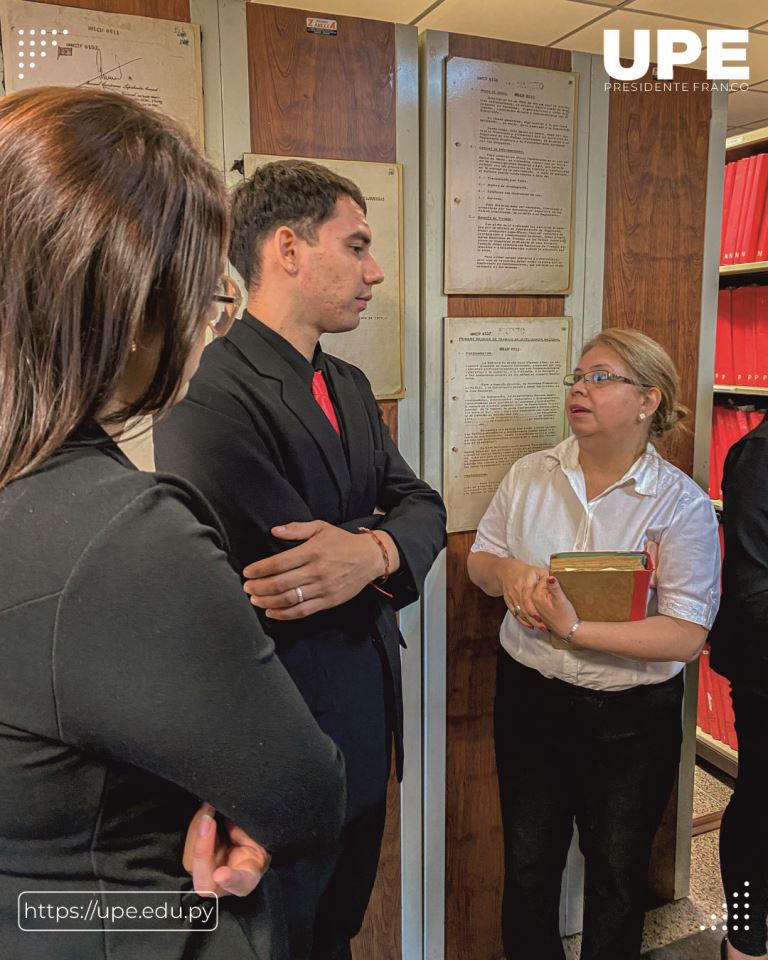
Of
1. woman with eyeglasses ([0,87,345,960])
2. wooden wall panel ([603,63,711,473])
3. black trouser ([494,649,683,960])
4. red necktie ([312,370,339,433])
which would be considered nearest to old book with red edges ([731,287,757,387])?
wooden wall panel ([603,63,711,473])

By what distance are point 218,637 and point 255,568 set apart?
0.55 m

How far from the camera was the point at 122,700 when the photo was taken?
55cm

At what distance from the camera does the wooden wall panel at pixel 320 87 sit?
1479 millimetres

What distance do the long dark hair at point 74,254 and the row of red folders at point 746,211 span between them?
2.33m

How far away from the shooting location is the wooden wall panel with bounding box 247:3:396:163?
4.85ft

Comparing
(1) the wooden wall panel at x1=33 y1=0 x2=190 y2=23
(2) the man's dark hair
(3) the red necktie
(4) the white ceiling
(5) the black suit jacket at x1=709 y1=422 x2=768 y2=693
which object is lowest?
(5) the black suit jacket at x1=709 y1=422 x2=768 y2=693

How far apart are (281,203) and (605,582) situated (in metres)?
0.95

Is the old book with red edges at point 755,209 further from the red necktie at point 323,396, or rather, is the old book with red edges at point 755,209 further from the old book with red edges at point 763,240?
the red necktie at point 323,396

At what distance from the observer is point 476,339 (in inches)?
68.9

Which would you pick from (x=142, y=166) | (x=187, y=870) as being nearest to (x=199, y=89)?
(x=142, y=166)

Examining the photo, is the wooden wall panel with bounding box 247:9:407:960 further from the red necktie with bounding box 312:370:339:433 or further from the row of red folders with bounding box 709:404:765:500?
the row of red folders with bounding box 709:404:765:500

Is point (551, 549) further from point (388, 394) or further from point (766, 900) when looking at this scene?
point (766, 900)

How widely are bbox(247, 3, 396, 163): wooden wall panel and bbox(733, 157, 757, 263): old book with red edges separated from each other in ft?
5.04

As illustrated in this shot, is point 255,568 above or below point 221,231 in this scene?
below
